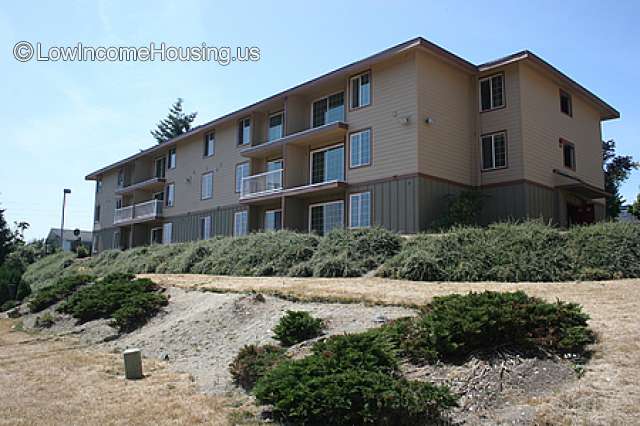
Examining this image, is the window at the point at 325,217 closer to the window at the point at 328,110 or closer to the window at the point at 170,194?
the window at the point at 328,110

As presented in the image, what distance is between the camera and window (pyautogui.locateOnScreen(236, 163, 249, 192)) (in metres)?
29.4

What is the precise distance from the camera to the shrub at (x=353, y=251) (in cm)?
1548

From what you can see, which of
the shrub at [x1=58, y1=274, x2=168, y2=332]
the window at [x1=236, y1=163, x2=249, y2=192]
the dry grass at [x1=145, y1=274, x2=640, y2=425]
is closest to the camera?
the dry grass at [x1=145, y1=274, x2=640, y2=425]

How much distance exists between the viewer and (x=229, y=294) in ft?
39.8

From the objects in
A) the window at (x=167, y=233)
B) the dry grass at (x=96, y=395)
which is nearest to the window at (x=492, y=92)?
the dry grass at (x=96, y=395)

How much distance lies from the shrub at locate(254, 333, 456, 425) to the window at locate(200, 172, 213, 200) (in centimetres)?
2710

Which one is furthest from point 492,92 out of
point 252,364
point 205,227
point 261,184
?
point 252,364

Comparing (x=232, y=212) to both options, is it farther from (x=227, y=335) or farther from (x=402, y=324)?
(x=402, y=324)

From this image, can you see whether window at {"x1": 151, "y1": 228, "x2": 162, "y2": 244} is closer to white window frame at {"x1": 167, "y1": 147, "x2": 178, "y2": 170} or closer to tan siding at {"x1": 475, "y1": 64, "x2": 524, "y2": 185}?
white window frame at {"x1": 167, "y1": 147, "x2": 178, "y2": 170}

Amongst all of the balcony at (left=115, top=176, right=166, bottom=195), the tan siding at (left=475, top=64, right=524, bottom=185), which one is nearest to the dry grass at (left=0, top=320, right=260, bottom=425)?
the tan siding at (left=475, top=64, right=524, bottom=185)

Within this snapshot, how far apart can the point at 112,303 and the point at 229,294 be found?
10.4 feet

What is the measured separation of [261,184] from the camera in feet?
88.7

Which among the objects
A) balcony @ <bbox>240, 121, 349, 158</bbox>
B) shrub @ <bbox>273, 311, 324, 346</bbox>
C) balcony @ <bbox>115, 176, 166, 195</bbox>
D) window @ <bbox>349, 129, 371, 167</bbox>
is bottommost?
shrub @ <bbox>273, 311, 324, 346</bbox>

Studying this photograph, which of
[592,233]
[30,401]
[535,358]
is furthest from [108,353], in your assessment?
[592,233]
